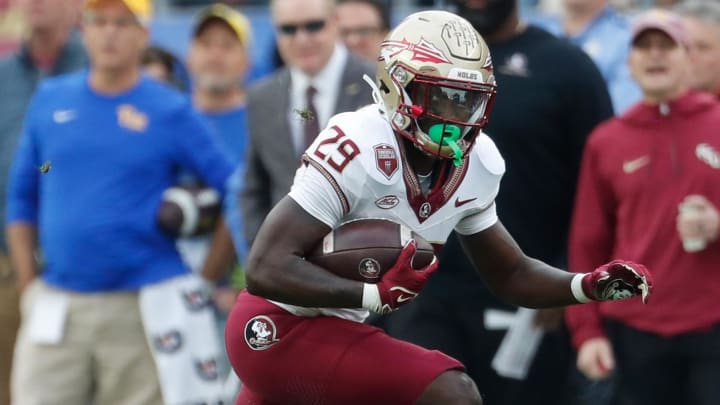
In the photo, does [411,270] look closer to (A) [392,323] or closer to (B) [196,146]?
(A) [392,323]

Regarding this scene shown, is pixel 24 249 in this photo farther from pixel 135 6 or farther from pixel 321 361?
pixel 321 361

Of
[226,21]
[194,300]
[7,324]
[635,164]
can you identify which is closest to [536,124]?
[635,164]

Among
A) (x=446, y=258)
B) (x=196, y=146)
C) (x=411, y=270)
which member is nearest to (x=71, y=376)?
(x=196, y=146)

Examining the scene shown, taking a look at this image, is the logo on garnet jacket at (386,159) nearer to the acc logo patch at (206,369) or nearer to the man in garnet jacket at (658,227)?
the man in garnet jacket at (658,227)

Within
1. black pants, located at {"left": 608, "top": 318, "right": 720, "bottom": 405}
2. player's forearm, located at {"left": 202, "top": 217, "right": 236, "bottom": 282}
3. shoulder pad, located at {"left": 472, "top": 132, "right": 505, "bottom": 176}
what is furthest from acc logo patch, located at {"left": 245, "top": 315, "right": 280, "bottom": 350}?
player's forearm, located at {"left": 202, "top": 217, "right": 236, "bottom": 282}

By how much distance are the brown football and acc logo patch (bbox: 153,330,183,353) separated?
2.40 m

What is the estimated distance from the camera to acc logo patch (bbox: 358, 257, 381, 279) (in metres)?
4.17

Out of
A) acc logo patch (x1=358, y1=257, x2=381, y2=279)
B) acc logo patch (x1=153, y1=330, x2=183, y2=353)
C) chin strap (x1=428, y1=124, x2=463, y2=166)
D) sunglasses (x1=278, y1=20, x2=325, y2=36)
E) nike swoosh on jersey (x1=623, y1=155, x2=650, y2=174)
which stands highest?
chin strap (x1=428, y1=124, x2=463, y2=166)

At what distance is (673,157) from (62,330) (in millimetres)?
2661

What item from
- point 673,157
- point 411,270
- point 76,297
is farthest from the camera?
point 76,297

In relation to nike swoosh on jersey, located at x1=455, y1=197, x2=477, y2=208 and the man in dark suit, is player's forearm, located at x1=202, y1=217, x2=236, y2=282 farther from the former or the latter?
nike swoosh on jersey, located at x1=455, y1=197, x2=477, y2=208

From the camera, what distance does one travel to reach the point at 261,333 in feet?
14.4

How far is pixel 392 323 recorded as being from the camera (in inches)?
249

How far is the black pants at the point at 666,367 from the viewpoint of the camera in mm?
5965
